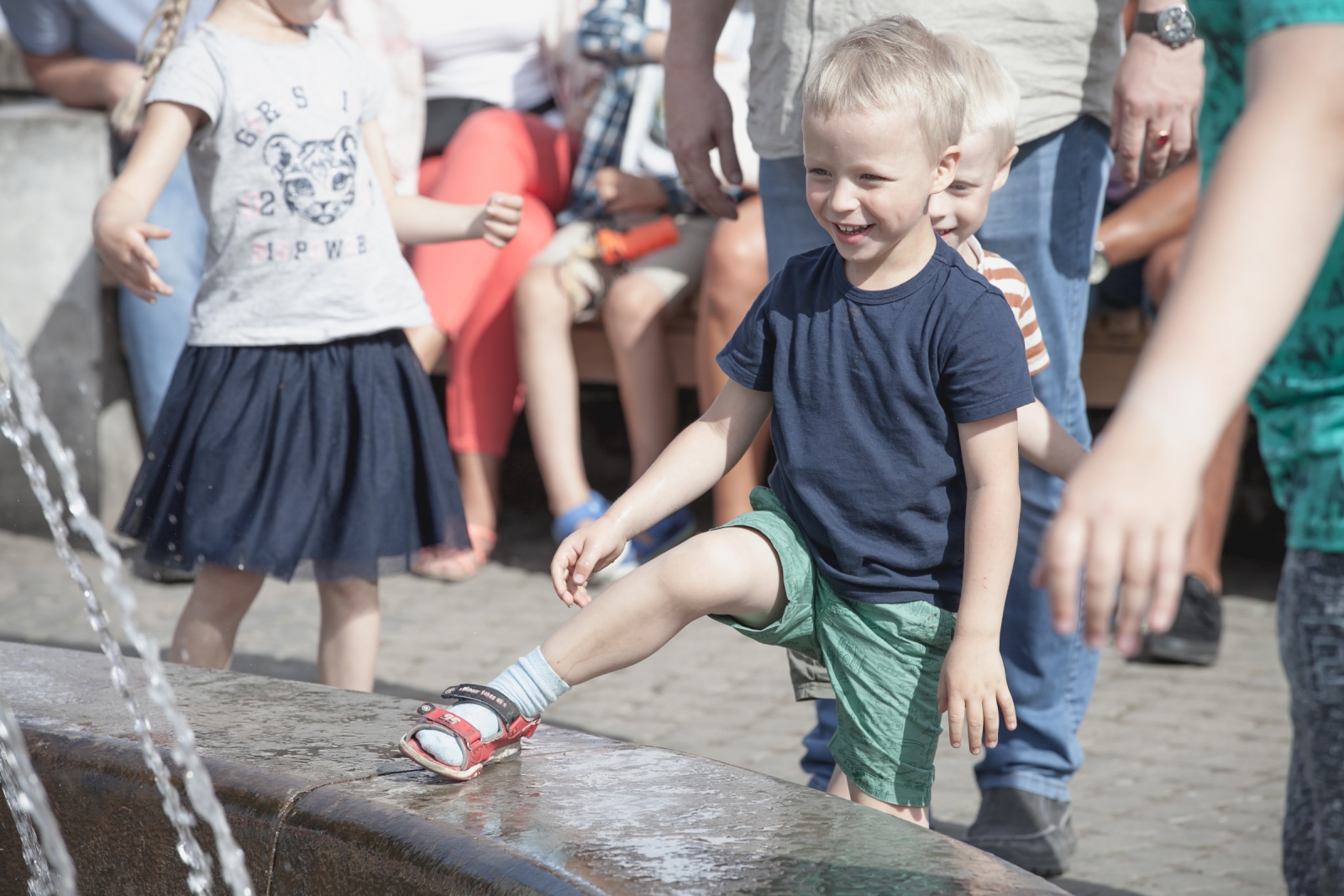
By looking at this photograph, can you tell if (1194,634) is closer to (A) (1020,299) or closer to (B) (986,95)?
(A) (1020,299)

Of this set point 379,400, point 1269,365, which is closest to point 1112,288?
point 379,400

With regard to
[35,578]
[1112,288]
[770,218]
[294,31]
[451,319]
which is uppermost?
[294,31]

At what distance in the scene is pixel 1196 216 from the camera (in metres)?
1.14

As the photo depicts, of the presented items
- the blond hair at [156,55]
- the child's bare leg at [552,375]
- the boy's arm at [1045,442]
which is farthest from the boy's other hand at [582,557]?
the child's bare leg at [552,375]

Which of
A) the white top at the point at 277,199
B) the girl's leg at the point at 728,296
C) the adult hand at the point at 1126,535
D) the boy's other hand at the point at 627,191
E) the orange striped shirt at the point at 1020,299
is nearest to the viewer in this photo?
the adult hand at the point at 1126,535

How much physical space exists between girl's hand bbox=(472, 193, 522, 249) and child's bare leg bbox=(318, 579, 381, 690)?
74 cm

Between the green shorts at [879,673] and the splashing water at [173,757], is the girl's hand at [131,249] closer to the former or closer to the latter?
the splashing water at [173,757]

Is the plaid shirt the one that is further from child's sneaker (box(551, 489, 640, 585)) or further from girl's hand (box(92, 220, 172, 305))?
girl's hand (box(92, 220, 172, 305))

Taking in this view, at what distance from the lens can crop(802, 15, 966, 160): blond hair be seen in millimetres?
1938

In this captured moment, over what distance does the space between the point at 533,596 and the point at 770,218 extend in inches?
92.0

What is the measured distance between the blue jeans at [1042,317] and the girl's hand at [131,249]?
1.06 m

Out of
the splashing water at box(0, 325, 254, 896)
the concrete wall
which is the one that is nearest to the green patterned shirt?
the splashing water at box(0, 325, 254, 896)

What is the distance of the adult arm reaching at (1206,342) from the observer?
39.2 inches

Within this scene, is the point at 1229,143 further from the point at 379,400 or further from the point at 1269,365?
the point at 379,400
